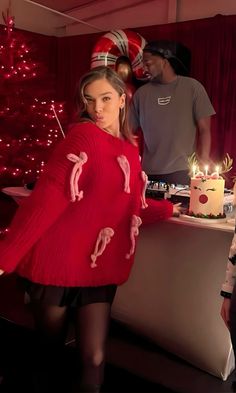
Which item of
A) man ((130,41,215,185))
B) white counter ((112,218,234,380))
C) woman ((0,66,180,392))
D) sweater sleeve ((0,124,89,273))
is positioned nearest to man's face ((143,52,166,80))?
man ((130,41,215,185))

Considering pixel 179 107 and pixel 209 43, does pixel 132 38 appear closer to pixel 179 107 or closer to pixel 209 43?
pixel 209 43

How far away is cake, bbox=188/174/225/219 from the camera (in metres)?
1.60

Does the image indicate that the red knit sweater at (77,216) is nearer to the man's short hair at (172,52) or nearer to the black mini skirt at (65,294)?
the black mini skirt at (65,294)

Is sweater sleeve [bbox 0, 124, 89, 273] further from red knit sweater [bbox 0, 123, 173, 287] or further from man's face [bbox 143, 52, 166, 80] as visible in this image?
man's face [bbox 143, 52, 166, 80]

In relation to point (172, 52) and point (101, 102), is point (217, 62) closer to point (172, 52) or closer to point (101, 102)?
point (172, 52)

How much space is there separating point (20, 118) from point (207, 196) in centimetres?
267

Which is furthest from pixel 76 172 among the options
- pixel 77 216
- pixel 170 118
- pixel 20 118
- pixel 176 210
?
pixel 20 118

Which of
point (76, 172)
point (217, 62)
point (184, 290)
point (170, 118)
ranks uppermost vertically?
point (217, 62)

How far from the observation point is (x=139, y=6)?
441 cm

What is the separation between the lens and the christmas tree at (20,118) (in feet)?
12.0

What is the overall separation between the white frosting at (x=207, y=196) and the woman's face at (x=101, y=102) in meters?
0.48

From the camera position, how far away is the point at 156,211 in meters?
1.65

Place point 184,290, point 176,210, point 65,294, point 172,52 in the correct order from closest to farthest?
1. point 65,294
2. point 176,210
3. point 184,290
4. point 172,52

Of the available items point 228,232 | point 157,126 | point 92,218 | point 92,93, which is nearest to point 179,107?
point 157,126
